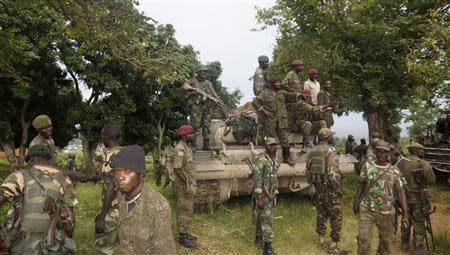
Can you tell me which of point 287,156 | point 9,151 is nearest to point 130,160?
point 287,156

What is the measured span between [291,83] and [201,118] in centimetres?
249

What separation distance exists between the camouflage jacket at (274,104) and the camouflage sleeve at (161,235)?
675 centimetres

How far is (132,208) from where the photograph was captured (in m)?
3.28

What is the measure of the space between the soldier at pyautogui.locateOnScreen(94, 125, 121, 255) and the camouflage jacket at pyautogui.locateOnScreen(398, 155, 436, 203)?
575cm

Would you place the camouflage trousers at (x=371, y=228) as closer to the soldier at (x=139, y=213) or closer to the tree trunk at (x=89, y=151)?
the soldier at (x=139, y=213)

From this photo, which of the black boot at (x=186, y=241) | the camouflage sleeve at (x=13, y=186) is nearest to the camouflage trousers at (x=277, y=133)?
the black boot at (x=186, y=241)

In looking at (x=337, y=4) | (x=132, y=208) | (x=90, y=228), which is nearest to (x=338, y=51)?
(x=337, y=4)

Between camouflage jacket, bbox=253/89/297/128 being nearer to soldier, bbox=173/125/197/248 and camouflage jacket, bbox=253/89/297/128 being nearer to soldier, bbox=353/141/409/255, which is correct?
soldier, bbox=173/125/197/248

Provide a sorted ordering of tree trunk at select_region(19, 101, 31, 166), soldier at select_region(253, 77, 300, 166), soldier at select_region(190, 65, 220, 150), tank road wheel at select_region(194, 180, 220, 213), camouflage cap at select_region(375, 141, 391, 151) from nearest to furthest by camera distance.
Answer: camouflage cap at select_region(375, 141, 391, 151), tank road wheel at select_region(194, 180, 220, 213), soldier at select_region(253, 77, 300, 166), soldier at select_region(190, 65, 220, 150), tree trunk at select_region(19, 101, 31, 166)

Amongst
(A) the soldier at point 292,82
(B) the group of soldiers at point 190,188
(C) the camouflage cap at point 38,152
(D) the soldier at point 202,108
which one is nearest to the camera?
(B) the group of soldiers at point 190,188

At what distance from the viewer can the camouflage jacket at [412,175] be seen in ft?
25.7

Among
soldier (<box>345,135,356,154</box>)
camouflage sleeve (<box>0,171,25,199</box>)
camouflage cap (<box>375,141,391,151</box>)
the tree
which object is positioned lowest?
camouflage sleeve (<box>0,171,25,199</box>)

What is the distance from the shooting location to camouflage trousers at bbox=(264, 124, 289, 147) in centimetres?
992

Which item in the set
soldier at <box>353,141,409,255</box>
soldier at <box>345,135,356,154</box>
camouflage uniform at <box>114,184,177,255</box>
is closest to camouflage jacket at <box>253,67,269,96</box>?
soldier at <box>353,141,409,255</box>
